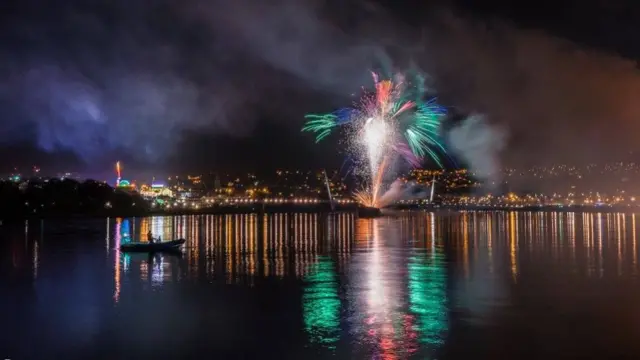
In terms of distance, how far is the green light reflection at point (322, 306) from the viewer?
12805 millimetres

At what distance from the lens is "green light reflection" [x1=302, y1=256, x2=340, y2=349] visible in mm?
12805

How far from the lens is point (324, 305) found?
16.3 meters

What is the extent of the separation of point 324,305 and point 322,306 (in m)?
0.15

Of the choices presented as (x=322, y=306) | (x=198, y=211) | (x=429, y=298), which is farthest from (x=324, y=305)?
(x=198, y=211)

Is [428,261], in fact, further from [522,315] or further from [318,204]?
[318,204]

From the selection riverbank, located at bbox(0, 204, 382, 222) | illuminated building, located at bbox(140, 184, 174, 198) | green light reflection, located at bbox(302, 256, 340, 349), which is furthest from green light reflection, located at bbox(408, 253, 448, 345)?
illuminated building, located at bbox(140, 184, 174, 198)

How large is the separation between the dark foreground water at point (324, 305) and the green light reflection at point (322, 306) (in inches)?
1.7

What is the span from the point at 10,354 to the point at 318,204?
5034 inches

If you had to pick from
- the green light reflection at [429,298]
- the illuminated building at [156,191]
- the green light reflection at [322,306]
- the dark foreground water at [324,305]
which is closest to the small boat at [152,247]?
the dark foreground water at [324,305]

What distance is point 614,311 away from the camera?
50.4 ft

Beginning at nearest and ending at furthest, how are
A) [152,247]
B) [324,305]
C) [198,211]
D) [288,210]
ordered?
[324,305], [152,247], [198,211], [288,210]

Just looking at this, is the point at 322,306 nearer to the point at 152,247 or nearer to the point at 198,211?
the point at 152,247

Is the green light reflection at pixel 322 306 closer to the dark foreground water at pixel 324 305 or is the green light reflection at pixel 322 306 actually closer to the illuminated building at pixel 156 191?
the dark foreground water at pixel 324 305

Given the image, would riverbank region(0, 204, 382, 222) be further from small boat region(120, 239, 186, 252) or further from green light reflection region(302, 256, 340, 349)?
green light reflection region(302, 256, 340, 349)
